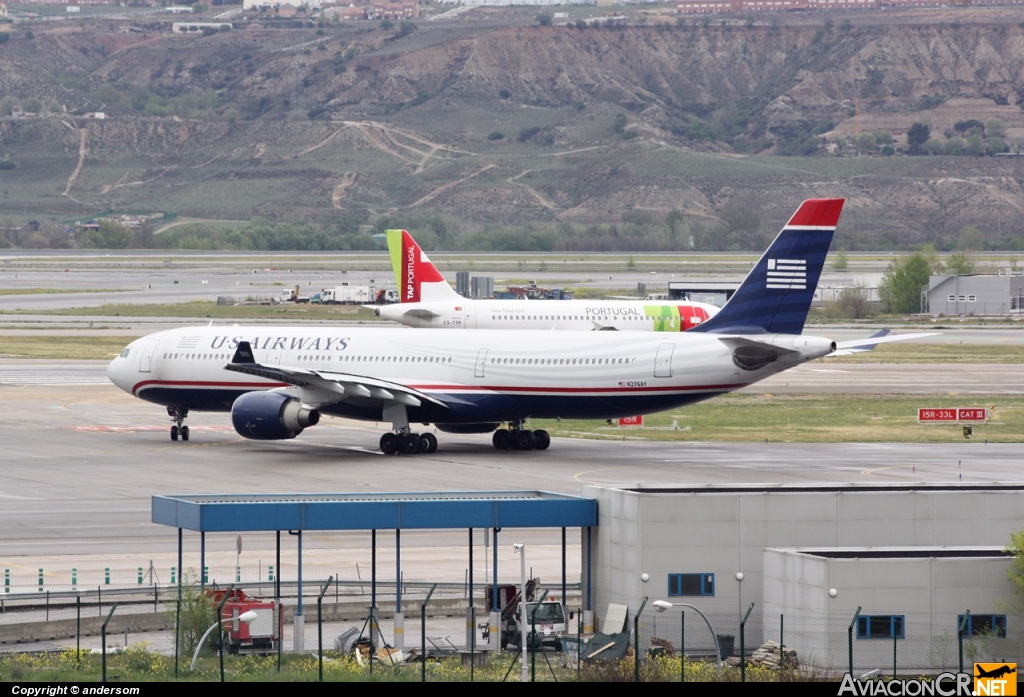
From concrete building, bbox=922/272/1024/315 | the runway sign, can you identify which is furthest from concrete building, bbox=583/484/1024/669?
concrete building, bbox=922/272/1024/315

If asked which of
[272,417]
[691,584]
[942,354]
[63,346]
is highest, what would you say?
[63,346]

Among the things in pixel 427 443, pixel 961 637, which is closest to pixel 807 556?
pixel 961 637

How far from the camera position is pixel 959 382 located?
83.1 m

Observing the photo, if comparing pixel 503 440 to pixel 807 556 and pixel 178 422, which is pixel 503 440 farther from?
pixel 807 556

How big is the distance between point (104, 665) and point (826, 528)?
1432cm

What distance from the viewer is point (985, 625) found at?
2772 centimetres

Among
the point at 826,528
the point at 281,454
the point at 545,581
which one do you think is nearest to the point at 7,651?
the point at 545,581

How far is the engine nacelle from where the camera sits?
53.6 meters

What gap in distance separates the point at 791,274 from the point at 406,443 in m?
14.8

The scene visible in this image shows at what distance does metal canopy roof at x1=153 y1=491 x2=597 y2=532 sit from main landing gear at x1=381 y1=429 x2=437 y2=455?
23.7 metres

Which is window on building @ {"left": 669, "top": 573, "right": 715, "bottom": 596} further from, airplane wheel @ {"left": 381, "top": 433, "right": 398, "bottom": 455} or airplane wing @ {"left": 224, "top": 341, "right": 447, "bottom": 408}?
airplane wheel @ {"left": 381, "top": 433, "right": 398, "bottom": 455}

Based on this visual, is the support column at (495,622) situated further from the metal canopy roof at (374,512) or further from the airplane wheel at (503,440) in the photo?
the airplane wheel at (503,440)

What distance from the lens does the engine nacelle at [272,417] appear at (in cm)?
5362

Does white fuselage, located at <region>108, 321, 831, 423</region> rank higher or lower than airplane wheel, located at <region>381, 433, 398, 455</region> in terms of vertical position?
higher
